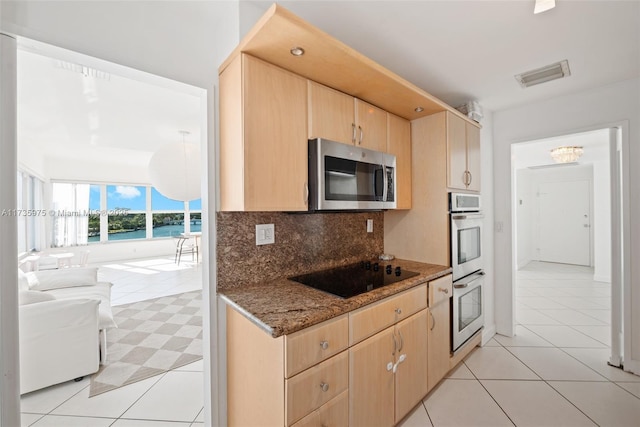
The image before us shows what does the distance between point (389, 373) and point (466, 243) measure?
1420 millimetres

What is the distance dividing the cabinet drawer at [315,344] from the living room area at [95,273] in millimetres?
1206

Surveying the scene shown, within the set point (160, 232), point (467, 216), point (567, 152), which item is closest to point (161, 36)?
point (467, 216)

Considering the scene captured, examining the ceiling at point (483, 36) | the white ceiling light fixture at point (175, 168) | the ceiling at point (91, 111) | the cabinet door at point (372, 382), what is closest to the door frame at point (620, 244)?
the ceiling at point (483, 36)

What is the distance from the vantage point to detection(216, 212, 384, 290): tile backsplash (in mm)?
1558

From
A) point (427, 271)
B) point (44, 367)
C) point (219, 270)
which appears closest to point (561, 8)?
point (427, 271)

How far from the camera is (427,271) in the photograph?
6.51 ft

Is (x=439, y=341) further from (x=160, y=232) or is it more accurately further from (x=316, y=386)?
(x=160, y=232)

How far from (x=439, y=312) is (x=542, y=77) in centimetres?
215

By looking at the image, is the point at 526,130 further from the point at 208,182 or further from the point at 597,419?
the point at 208,182

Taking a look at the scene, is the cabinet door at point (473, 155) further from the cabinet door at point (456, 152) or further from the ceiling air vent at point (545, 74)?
the ceiling air vent at point (545, 74)

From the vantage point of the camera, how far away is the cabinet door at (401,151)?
2162 mm

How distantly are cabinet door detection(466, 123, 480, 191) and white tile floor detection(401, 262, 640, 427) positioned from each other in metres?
1.60

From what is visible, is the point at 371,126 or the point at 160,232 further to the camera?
the point at 160,232

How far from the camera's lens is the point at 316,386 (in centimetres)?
115
